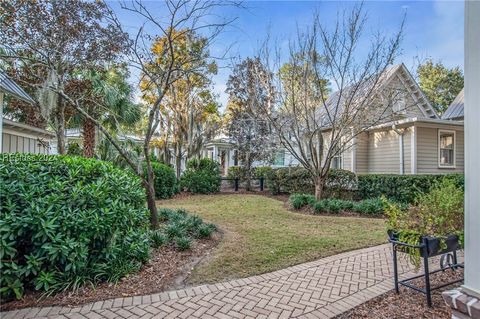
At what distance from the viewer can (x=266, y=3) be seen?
23.0 ft

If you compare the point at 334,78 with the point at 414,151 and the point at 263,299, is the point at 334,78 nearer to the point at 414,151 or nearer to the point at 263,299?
the point at 414,151

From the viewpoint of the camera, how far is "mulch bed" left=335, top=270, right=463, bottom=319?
122 inches

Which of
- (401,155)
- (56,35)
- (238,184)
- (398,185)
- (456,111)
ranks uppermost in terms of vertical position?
(56,35)

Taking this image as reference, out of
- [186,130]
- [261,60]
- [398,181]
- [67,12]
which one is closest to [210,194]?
[186,130]

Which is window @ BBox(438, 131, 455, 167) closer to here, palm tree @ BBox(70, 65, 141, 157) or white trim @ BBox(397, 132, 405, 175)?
white trim @ BBox(397, 132, 405, 175)

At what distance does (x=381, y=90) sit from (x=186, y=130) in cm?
1061

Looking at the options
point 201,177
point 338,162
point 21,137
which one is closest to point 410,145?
point 338,162

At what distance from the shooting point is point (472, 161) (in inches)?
78.5

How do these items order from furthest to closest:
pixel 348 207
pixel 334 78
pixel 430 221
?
1. pixel 334 78
2. pixel 348 207
3. pixel 430 221

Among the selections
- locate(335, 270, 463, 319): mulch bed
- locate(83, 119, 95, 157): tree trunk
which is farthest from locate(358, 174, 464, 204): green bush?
locate(83, 119, 95, 157): tree trunk

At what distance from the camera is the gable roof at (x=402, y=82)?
32.4 ft

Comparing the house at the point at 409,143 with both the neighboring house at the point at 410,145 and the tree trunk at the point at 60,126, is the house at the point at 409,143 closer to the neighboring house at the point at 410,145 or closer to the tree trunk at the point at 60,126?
the neighboring house at the point at 410,145

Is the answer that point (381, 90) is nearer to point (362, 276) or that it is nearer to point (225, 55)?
point (225, 55)

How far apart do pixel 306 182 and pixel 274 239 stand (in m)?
8.00
